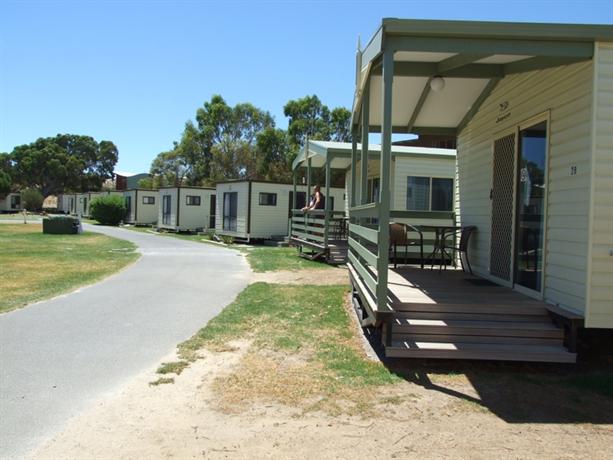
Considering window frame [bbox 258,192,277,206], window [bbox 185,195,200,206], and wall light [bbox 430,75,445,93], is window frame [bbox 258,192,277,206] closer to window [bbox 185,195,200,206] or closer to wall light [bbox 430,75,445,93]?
window [bbox 185,195,200,206]

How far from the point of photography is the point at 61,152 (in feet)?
228

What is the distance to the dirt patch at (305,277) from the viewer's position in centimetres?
1040

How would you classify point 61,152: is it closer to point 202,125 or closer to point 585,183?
point 202,125

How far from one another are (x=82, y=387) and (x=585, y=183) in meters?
4.71

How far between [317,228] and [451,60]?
28.5 feet

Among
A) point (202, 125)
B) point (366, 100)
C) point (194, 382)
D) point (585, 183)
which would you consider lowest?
point (194, 382)

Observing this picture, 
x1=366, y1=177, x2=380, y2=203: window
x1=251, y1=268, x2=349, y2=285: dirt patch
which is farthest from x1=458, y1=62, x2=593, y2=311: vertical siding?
x1=366, y1=177, x2=380, y2=203: window

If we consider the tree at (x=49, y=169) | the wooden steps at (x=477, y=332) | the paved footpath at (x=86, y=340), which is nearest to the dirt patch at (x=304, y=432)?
the paved footpath at (x=86, y=340)

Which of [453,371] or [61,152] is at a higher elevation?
[61,152]

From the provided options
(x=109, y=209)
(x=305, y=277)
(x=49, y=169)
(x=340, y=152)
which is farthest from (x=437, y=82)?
(x=49, y=169)

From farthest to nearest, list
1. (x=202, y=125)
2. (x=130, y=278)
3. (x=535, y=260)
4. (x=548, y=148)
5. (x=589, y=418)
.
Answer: (x=202, y=125) < (x=130, y=278) < (x=535, y=260) < (x=548, y=148) < (x=589, y=418)

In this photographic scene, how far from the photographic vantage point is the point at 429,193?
1449 centimetres

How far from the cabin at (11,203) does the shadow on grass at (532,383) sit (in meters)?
66.3

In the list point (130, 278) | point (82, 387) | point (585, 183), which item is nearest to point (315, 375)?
point (82, 387)
